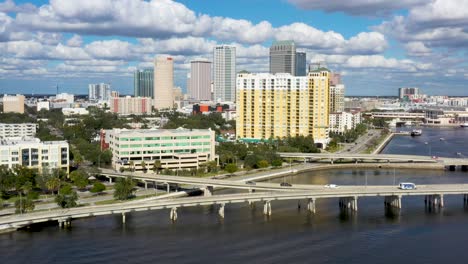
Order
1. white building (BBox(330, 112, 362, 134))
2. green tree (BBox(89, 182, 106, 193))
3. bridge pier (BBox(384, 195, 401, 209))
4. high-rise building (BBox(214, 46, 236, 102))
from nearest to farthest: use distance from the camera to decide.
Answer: bridge pier (BBox(384, 195, 401, 209)) → green tree (BBox(89, 182, 106, 193)) → white building (BBox(330, 112, 362, 134)) → high-rise building (BBox(214, 46, 236, 102))

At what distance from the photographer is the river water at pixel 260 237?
71.6 ft

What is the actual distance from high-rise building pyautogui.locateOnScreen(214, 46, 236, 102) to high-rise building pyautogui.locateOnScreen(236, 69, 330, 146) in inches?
3443

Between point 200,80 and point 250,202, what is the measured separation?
143 meters

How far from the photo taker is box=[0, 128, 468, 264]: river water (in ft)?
71.6

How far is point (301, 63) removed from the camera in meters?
140

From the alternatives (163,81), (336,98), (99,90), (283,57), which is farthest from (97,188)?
(99,90)

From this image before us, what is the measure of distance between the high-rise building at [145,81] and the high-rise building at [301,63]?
48.6m

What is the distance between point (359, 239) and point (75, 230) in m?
13.8

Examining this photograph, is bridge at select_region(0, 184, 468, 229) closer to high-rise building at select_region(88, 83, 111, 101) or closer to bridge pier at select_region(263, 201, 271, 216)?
bridge pier at select_region(263, 201, 271, 216)

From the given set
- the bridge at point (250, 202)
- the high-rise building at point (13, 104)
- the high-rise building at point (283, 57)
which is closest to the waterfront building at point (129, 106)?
the high-rise building at point (13, 104)

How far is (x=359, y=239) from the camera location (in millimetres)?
24578

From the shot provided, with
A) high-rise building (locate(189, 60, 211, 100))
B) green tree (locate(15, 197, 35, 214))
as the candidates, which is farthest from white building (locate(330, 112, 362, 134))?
high-rise building (locate(189, 60, 211, 100))

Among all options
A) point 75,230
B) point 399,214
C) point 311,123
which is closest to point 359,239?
point 399,214

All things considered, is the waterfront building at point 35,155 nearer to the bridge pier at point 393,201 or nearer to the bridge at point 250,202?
the bridge at point 250,202
